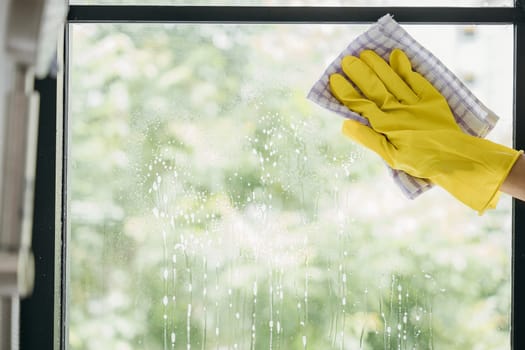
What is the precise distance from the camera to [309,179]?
1.24 metres

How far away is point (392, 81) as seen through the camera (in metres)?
1.11

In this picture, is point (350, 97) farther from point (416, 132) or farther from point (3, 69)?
point (3, 69)

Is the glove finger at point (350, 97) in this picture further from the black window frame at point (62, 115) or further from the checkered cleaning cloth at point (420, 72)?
the black window frame at point (62, 115)

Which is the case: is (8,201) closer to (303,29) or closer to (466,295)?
(303,29)

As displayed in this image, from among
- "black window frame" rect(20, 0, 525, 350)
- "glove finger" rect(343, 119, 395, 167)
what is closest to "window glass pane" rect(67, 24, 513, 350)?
"black window frame" rect(20, 0, 525, 350)

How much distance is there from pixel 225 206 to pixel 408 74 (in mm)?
440

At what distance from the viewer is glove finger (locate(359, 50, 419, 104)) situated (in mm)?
1108

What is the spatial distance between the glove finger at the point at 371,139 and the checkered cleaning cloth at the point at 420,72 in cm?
1

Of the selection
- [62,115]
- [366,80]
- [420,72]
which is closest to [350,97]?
[366,80]

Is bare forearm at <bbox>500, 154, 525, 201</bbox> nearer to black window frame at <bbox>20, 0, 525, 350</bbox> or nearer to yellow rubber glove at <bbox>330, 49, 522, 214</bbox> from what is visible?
yellow rubber glove at <bbox>330, 49, 522, 214</bbox>

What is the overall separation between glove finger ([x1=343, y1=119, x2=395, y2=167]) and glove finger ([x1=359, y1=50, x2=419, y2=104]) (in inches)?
3.2

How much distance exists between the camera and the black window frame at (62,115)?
Answer: 1.19 m

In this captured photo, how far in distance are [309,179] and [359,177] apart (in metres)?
0.10

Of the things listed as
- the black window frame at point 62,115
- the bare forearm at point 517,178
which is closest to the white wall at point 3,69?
the black window frame at point 62,115
